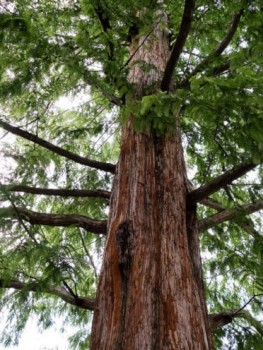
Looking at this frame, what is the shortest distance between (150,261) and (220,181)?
0.69 meters

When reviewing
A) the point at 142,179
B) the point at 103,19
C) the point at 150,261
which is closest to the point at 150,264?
the point at 150,261

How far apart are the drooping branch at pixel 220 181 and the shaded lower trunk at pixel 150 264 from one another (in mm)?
88

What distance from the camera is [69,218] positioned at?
280cm

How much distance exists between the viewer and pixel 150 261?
208cm

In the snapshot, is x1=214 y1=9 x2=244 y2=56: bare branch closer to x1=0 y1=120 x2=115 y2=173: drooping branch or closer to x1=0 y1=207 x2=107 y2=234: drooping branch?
x1=0 y1=120 x2=115 y2=173: drooping branch

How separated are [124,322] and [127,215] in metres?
0.69

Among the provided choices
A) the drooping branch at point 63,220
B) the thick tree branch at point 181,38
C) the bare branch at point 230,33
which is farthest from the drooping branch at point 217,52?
the drooping branch at point 63,220

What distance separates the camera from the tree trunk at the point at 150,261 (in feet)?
5.91

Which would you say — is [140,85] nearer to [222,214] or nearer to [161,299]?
[222,214]

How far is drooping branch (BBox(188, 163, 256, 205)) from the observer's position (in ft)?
7.43

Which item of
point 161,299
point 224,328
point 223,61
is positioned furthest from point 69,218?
point 223,61

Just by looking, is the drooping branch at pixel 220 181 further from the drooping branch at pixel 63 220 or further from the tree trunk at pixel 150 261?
the drooping branch at pixel 63 220

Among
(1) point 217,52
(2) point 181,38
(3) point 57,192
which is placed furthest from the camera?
(1) point 217,52

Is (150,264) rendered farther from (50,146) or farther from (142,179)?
(50,146)
